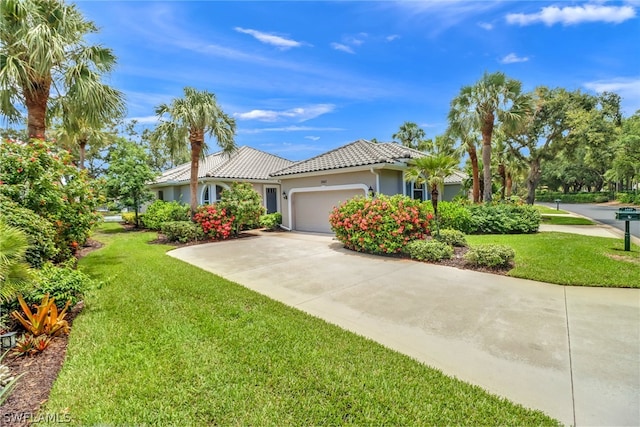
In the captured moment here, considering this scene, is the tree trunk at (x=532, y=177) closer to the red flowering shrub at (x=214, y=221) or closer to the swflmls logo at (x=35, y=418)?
the red flowering shrub at (x=214, y=221)

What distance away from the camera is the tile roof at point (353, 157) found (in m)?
13.1

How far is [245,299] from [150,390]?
8.33ft

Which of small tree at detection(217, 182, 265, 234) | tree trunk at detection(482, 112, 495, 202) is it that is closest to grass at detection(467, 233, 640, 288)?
tree trunk at detection(482, 112, 495, 202)

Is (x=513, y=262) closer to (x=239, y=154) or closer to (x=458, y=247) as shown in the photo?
(x=458, y=247)

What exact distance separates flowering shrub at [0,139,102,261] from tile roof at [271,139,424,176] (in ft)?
30.8

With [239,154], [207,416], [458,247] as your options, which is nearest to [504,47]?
[458,247]

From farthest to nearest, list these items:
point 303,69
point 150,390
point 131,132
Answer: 1. point 131,132
2. point 303,69
3. point 150,390

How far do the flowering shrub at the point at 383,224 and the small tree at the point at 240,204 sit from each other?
564 centimetres

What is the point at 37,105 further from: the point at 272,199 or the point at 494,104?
the point at 494,104

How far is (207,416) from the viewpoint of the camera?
8.33ft

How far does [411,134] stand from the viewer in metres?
35.9

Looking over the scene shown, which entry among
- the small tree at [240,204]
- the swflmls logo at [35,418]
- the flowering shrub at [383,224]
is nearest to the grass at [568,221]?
the flowering shrub at [383,224]

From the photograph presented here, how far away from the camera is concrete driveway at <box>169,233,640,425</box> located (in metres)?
2.88

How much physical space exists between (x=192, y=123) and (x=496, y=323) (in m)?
12.5
